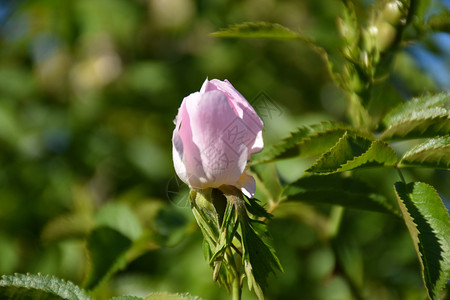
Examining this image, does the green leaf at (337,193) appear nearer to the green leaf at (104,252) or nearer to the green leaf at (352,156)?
the green leaf at (352,156)

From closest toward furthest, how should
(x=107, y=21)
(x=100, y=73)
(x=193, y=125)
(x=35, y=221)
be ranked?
(x=193, y=125) < (x=35, y=221) < (x=107, y=21) < (x=100, y=73)

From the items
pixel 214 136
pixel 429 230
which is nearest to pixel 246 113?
pixel 214 136

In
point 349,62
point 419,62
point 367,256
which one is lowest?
point 367,256

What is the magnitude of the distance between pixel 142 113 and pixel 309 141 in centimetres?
189

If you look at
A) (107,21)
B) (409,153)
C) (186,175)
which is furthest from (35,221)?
(409,153)

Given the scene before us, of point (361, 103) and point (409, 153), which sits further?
point (361, 103)

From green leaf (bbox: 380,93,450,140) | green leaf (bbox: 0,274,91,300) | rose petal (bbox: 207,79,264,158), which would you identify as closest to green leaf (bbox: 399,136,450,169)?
A: green leaf (bbox: 380,93,450,140)

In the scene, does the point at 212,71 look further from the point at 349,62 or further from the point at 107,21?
the point at 349,62

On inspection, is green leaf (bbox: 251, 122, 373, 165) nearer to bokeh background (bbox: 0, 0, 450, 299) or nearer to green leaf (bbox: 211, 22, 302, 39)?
green leaf (bbox: 211, 22, 302, 39)

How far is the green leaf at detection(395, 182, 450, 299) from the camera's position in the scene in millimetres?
634

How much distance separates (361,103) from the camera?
890 millimetres

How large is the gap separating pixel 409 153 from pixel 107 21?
1.67 metres

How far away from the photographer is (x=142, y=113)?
2.58 metres

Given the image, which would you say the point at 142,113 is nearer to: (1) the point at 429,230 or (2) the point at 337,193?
(2) the point at 337,193
